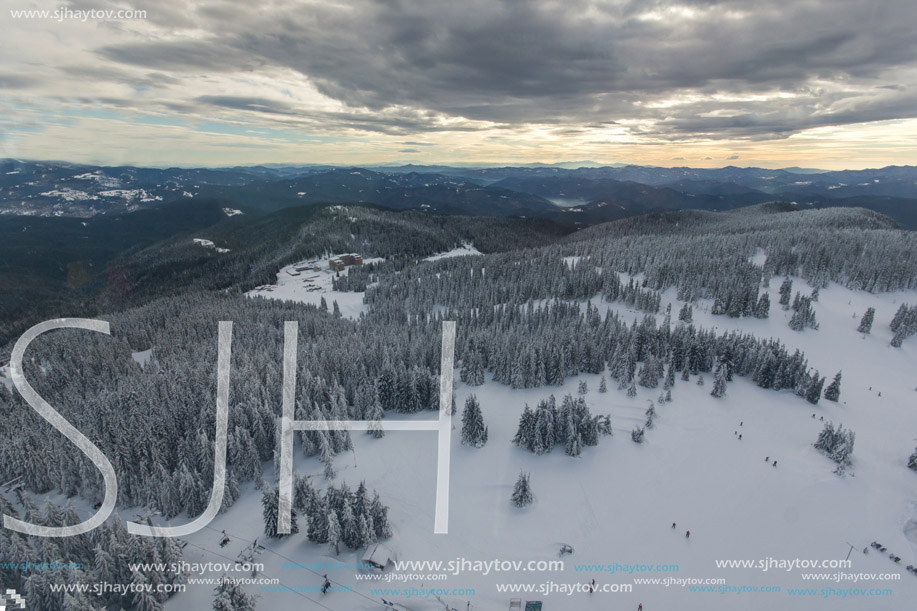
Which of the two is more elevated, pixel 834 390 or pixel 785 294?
pixel 785 294

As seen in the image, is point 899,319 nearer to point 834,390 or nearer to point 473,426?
point 834,390

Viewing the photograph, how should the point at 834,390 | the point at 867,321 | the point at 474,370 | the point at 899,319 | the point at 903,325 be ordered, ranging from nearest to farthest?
the point at 834,390 → the point at 474,370 → the point at 903,325 → the point at 867,321 → the point at 899,319

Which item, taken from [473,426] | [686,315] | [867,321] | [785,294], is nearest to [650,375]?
[473,426]

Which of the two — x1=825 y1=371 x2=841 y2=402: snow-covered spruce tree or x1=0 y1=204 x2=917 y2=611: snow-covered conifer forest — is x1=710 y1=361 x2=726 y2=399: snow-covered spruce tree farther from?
x1=825 y1=371 x2=841 y2=402: snow-covered spruce tree

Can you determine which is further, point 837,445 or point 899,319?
point 899,319

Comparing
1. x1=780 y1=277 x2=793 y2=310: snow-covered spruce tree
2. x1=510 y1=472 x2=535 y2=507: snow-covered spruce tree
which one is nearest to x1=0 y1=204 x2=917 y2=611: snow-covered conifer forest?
x1=510 y1=472 x2=535 y2=507: snow-covered spruce tree

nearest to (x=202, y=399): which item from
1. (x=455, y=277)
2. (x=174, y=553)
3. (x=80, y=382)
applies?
(x=174, y=553)

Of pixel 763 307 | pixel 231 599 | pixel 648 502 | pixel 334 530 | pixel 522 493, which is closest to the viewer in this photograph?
pixel 231 599
